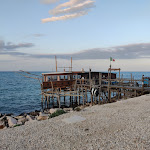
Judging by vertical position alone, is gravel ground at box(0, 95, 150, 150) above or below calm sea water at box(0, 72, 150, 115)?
above

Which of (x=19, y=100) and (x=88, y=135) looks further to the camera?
(x=19, y=100)

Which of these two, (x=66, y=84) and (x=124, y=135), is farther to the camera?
(x=66, y=84)

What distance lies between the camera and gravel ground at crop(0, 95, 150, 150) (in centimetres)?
723

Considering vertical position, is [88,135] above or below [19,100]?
above

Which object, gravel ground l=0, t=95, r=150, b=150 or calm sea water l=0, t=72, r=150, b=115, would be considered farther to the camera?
calm sea water l=0, t=72, r=150, b=115

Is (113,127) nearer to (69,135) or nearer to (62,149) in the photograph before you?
(69,135)

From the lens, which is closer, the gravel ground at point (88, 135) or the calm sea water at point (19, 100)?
the gravel ground at point (88, 135)

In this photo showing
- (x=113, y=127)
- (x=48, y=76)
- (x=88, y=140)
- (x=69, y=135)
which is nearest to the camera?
(x=88, y=140)

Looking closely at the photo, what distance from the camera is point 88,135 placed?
831cm

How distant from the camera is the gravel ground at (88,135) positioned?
7234mm

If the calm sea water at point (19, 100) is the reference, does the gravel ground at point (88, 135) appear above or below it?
above

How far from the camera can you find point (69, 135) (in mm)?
8445

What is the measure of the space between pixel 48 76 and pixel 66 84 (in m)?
3.68

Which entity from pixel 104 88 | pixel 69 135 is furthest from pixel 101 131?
pixel 104 88
